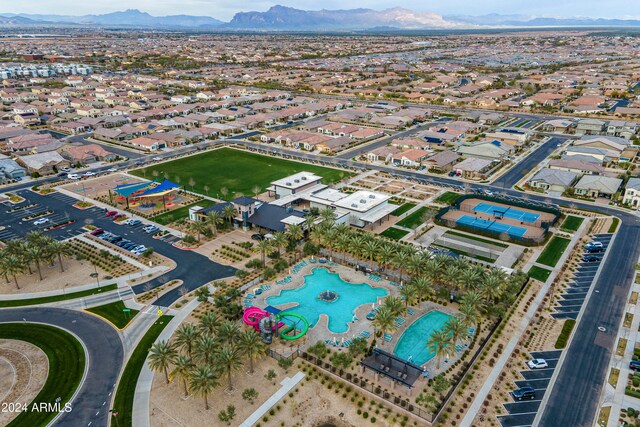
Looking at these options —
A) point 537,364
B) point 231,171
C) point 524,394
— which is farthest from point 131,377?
point 231,171

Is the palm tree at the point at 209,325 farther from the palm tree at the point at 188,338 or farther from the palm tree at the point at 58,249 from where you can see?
the palm tree at the point at 58,249

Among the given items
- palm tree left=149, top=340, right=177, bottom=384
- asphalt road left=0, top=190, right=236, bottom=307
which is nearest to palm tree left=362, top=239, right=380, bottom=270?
asphalt road left=0, top=190, right=236, bottom=307

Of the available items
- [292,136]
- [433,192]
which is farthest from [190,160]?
[433,192]

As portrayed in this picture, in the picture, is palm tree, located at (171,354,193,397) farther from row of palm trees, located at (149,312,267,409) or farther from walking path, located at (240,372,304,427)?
walking path, located at (240,372,304,427)

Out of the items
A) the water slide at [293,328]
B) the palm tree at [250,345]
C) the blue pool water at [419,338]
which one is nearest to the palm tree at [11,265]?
the palm tree at [250,345]

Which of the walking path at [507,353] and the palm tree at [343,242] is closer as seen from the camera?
the walking path at [507,353]
